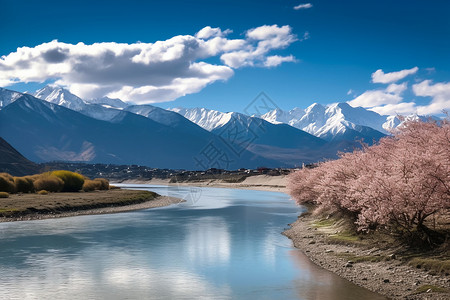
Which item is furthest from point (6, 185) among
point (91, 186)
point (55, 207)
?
point (91, 186)

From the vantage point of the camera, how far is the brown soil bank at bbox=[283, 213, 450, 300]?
24.8 meters

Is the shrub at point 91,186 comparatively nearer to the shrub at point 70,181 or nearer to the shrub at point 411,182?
the shrub at point 70,181

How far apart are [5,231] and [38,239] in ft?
32.3

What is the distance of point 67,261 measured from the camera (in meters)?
36.0

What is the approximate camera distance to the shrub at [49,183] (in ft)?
372

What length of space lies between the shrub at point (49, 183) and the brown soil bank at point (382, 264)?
88668 millimetres

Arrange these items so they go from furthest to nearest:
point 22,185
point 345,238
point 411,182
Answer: point 22,185, point 345,238, point 411,182

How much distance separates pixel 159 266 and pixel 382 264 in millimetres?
16401

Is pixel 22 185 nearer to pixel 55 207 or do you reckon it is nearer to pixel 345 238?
pixel 55 207

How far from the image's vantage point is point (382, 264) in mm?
30375

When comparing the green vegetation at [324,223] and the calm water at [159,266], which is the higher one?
the green vegetation at [324,223]

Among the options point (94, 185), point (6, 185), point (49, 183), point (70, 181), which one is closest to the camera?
point (6, 185)

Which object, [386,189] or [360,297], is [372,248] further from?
[360,297]

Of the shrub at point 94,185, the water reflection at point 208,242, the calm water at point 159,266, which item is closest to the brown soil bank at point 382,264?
the calm water at point 159,266
